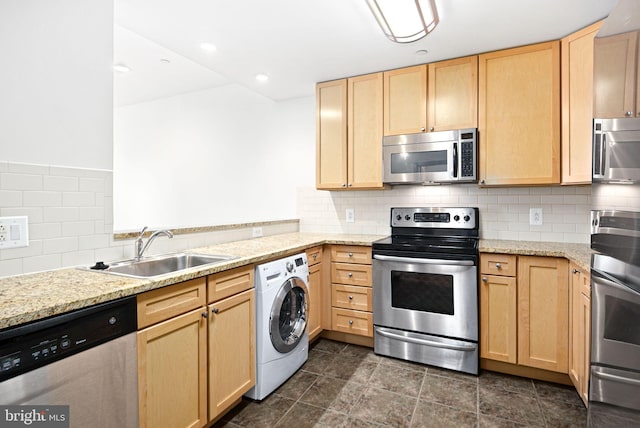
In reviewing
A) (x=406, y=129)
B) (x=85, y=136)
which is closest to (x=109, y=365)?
(x=85, y=136)

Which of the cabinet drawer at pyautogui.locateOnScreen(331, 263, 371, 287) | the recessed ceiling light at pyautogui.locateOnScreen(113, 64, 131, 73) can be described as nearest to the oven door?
the cabinet drawer at pyautogui.locateOnScreen(331, 263, 371, 287)

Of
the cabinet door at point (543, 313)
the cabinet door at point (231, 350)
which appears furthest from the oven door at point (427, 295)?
the cabinet door at point (231, 350)

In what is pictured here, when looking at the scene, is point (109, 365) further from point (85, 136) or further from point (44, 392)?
point (85, 136)

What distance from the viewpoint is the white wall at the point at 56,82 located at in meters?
1.49

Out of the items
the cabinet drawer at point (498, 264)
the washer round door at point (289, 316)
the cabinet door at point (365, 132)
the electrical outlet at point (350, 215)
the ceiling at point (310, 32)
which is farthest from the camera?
the electrical outlet at point (350, 215)

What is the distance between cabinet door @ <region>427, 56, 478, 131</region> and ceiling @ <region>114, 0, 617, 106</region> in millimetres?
95

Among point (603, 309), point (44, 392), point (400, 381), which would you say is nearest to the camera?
point (603, 309)

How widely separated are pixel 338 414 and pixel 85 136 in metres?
2.13

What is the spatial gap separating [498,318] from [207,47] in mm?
2966

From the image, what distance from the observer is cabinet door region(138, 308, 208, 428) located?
4.60 feet

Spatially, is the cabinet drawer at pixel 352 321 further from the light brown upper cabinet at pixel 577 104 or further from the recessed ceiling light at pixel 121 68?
the recessed ceiling light at pixel 121 68

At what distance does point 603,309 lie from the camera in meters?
0.92

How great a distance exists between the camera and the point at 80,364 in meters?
1.17

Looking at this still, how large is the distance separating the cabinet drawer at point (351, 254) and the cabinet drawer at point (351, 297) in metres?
0.23
